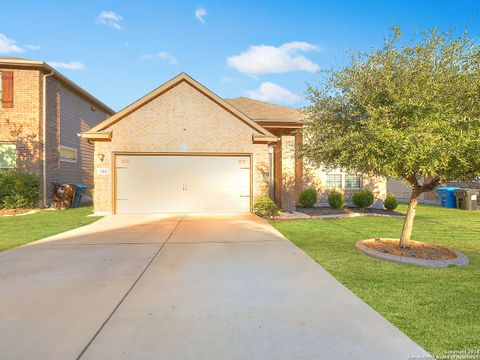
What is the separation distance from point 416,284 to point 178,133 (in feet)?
31.7

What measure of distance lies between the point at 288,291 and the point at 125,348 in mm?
2187

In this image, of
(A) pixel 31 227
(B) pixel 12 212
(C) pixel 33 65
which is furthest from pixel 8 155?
(A) pixel 31 227

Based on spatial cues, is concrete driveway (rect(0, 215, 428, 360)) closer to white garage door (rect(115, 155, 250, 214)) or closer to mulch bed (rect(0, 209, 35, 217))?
white garage door (rect(115, 155, 250, 214))

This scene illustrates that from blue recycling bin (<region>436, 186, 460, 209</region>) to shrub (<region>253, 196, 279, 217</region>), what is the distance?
1136 centimetres

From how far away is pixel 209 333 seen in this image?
2.93 meters

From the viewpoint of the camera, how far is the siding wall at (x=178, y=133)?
37.7 ft

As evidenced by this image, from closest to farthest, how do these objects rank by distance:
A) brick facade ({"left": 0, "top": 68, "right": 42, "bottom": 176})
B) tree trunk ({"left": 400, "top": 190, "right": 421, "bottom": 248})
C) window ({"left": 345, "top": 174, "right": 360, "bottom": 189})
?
tree trunk ({"left": 400, "top": 190, "right": 421, "bottom": 248})
brick facade ({"left": 0, "top": 68, "right": 42, "bottom": 176})
window ({"left": 345, "top": 174, "right": 360, "bottom": 189})

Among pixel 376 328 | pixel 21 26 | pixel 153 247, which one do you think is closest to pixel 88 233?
pixel 153 247

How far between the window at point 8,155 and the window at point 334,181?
15781 mm

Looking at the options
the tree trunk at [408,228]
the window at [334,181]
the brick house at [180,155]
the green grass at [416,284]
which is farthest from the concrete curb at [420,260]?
the window at [334,181]

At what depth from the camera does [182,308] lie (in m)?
3.47

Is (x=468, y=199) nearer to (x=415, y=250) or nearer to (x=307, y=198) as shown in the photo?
(x=307, y=198)

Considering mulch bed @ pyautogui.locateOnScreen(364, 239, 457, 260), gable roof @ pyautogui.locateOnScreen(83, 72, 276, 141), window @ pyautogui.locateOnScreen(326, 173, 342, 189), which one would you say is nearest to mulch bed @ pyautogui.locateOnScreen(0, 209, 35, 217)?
gable roof @ pyautogui.locateOnScreen(83, 72, 276, 141)

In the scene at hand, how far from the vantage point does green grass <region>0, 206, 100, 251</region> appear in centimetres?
729
